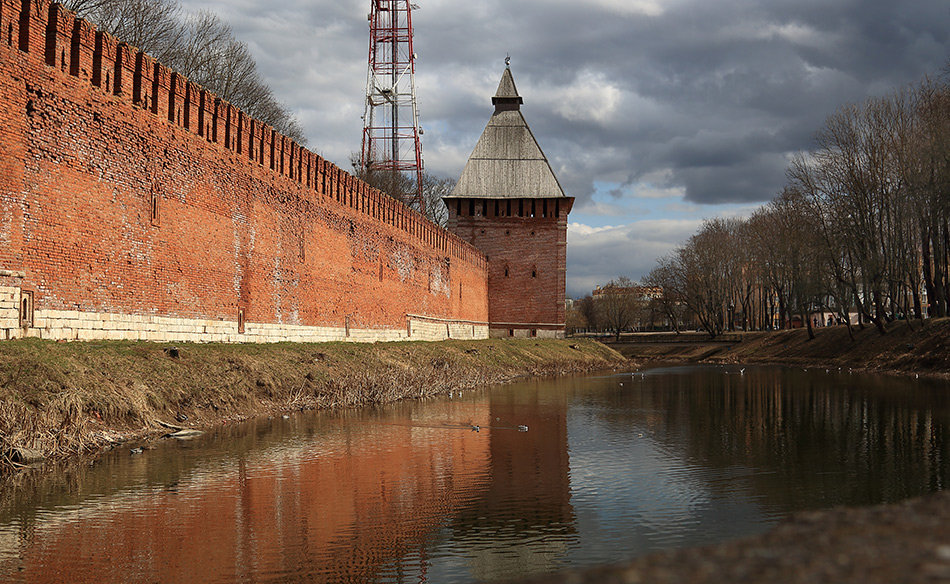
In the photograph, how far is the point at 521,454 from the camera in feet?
33.2

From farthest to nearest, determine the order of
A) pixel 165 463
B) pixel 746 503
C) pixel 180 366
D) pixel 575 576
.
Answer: pixel 180 366
pixel 165 463
pixel 746 503
pixel 575 576

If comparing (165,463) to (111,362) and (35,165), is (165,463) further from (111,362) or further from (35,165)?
(35,165)

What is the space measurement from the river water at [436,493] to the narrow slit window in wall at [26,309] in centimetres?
258

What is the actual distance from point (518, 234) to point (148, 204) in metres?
30.8

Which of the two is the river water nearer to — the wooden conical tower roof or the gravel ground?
the gravel ground

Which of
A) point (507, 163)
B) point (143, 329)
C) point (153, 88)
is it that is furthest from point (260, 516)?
point (507, 163)

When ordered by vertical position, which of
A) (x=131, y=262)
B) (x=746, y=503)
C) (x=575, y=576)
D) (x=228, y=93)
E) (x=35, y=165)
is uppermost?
(x=228, y=93)

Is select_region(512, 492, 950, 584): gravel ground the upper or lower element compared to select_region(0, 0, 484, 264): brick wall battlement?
lower

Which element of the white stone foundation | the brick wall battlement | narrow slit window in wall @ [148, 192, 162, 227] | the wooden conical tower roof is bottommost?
the white stone foundation

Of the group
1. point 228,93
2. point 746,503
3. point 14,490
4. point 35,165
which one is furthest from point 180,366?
point 228,93

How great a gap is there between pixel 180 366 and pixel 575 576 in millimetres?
11191

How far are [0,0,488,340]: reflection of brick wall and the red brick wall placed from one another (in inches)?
805

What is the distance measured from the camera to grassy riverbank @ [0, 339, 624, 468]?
870 centimetres

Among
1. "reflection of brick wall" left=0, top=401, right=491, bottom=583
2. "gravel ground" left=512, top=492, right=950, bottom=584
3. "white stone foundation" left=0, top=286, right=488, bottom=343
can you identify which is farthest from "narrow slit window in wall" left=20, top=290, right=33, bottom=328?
"gravel ground" left=512, top=492, right=950, bottom=584
